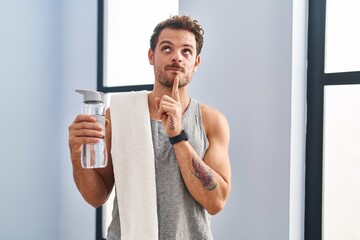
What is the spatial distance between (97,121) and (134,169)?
0.19 metres

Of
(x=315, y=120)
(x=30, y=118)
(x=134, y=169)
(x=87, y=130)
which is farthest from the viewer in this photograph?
(x=30, y=118)

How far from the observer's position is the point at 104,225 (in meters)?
1.84

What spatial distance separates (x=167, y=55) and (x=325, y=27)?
583mm

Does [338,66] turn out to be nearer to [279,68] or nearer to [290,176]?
[279,68]

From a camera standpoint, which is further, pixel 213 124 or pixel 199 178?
pixel 213 124


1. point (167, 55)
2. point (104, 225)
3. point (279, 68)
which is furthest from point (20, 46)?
point (279, 68)

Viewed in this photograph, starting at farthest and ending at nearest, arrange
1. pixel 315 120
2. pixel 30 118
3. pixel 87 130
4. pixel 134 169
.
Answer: pixel 30 118
pixel 315 120
pixel 134 169
pixel 87 130

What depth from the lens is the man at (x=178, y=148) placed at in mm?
864

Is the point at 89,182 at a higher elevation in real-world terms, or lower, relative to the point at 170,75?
lower

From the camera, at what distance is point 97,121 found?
0.82 m

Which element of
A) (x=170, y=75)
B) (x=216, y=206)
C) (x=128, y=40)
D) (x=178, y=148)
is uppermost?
(x=128, y=40)

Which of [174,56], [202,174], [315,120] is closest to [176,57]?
[174,56]

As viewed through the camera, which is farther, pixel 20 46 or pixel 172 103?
pixel 20 46

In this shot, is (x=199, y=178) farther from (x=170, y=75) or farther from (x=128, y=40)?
(x=128, y=40)
